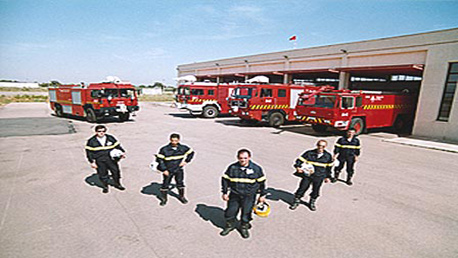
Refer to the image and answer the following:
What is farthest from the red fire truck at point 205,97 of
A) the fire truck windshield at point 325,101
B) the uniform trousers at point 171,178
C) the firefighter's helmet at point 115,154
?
the uniform trousers at point 171,178

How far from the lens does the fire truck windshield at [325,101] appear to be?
11.3 m

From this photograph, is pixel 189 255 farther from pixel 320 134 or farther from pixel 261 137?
pixel 320 134

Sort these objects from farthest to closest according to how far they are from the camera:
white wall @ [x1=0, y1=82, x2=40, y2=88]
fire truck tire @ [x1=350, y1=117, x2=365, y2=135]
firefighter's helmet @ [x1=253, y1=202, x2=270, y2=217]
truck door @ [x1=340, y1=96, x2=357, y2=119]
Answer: white wall @ [x1=0, y1=82, x2=40, y2=88] → fire truck tire @ [x1=350, y1=117, x2=365, y2=135] → truck door @ [x1=340, y1=96, x2=357, y2=119] → firefighter's helmet @ [x1=253, y1=202, x2=270, y2=217]

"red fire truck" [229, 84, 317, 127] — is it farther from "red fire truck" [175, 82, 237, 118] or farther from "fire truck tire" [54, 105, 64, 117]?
"fire truck tire" [54, 105, 64, 117]

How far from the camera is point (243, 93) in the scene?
14.8m

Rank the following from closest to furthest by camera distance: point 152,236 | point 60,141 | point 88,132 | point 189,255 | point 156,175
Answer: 1. point 189,255
2. point 152,236
3. point 156,175
4. point 60,141
5. point 88,132

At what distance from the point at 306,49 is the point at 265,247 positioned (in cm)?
1841

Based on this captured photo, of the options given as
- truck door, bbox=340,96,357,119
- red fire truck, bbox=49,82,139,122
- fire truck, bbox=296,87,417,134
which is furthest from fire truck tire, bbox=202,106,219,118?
truck door, bbox=340,96,357,119

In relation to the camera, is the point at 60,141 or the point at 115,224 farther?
the point at 60,141

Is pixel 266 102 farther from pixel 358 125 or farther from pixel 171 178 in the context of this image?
pixel 171 178

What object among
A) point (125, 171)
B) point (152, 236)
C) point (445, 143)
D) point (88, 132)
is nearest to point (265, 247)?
point (152, 236)

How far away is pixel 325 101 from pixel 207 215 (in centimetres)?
929

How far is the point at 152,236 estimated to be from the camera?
141 inches

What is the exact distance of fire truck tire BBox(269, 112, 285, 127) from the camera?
14.5m
